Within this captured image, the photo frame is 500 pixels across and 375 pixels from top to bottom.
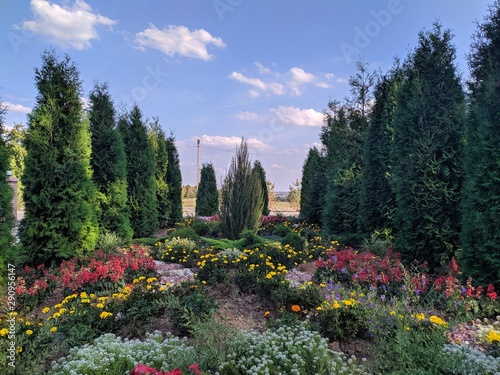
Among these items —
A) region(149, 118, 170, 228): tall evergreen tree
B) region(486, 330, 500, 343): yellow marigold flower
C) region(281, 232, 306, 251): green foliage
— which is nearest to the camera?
region(486, 330, 500, 343): yellow marigold flower

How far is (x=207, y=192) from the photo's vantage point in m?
16.3

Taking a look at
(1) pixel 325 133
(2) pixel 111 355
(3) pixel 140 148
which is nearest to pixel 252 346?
(2) pixel 111 355

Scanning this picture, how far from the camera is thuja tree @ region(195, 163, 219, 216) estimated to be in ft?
53.2

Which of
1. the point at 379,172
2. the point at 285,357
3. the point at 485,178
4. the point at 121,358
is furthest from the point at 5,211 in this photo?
the point at 379,172

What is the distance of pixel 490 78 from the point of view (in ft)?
16.2

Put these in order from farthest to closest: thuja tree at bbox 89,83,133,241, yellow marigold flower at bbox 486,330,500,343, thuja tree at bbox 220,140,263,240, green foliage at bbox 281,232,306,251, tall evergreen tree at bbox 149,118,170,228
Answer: tall evergreen tree at bbox 149,118,170,228 < thuja tree at bbox 220,140,263,240 < thuja tree at bbox 89,83,133,241 < green foliage at bbox 281,232,306,251 < yellow marigold flower at bbox 486,330,500,343

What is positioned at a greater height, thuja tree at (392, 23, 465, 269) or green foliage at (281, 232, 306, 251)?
thuja tree at (392, 23, 465, 269)

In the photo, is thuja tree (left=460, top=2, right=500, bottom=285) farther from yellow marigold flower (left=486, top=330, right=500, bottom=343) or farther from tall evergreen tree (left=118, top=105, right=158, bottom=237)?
tall evergreen tree (left=118, top=105, right=158, bottom=237)

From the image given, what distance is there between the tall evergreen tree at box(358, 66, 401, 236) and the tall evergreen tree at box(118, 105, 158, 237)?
6360 millimetres

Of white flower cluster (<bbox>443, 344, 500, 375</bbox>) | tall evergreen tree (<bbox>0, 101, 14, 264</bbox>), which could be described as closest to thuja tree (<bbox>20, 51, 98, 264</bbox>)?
tall evergreen tree (<bbox>0, 101, 14, 264</bbox>)

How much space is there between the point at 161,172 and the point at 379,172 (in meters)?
8.23

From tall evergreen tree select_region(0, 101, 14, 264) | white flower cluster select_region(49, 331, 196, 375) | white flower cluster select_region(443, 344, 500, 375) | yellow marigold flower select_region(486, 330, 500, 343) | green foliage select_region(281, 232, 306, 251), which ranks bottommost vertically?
white flower cluster select_region(49, 331, 196, 375)

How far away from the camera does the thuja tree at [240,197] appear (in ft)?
32.9

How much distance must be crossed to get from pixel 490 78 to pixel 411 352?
177 inches
